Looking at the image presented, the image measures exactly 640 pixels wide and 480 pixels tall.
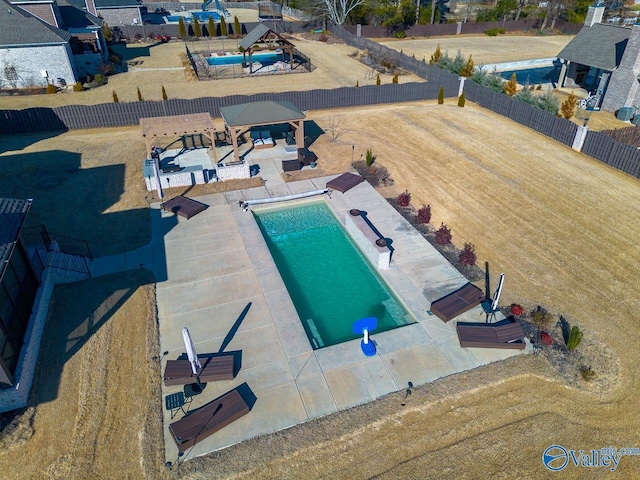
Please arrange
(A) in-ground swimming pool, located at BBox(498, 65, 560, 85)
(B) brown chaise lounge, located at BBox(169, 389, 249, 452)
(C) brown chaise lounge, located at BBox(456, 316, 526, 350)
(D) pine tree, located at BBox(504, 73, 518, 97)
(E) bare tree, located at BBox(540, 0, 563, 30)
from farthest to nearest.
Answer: (E) bare tree, located at BBox(540, 0, 563, 30)
(A) in-ground swimming pool, located at BBox(498, 65, 560, 85)
(D) pine tree, located at BBox(504, 73, 518, 97)
(C) brown chaise lounge, located at BBox(456, 316, 526, 350)
(B) brown chaise lounge, located at BBox(169, 389, 249, 452)

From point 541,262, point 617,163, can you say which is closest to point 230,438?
point 541,262

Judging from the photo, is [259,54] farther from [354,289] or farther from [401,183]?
[354,289]

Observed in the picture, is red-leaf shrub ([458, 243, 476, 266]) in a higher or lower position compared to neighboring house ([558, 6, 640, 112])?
lower

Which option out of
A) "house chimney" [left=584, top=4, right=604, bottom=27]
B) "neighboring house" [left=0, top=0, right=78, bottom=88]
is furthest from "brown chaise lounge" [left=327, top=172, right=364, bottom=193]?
"house chimney" [left=584, top=4, right=604, bottom=27]

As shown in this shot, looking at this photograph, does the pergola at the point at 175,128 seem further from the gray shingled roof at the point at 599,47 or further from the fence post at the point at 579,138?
the gray shingled roof at the point at 599,47

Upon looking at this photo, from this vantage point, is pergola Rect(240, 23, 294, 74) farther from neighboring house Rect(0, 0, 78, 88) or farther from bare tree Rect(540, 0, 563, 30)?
bare tree Rect(540, 0, 563, 30)

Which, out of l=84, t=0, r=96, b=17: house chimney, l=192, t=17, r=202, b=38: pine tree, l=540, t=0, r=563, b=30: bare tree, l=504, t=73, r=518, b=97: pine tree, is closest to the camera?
l=504, t=73, r=518, b=97: pine tree
